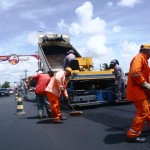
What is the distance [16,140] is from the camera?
704cm

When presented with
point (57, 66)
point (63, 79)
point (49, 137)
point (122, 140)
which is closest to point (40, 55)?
point (57, 66)

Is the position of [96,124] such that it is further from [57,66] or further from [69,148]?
[57,66]

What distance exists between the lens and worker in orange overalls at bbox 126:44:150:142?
5.94 m

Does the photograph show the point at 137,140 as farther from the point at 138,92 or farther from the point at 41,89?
the point at 41,89

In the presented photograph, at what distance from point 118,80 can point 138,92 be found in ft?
25.0

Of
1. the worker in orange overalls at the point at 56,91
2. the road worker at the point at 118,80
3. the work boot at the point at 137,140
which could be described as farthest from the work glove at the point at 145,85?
the road worker at the point at 118,80

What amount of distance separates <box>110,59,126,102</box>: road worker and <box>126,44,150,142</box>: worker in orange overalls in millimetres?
7276

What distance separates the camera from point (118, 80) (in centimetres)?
1362

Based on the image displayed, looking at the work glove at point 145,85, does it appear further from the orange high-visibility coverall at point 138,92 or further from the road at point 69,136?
the road at point 69,136

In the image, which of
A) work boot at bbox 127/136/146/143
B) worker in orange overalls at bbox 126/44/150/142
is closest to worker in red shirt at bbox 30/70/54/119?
worker in orange overalls at bbox 126/44/150/142

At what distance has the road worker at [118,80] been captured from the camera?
44.3 feet

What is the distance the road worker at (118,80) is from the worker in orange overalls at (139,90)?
7.28 m

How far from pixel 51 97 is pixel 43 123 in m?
0.75

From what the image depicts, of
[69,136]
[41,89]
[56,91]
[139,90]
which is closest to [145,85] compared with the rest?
[139,90]
